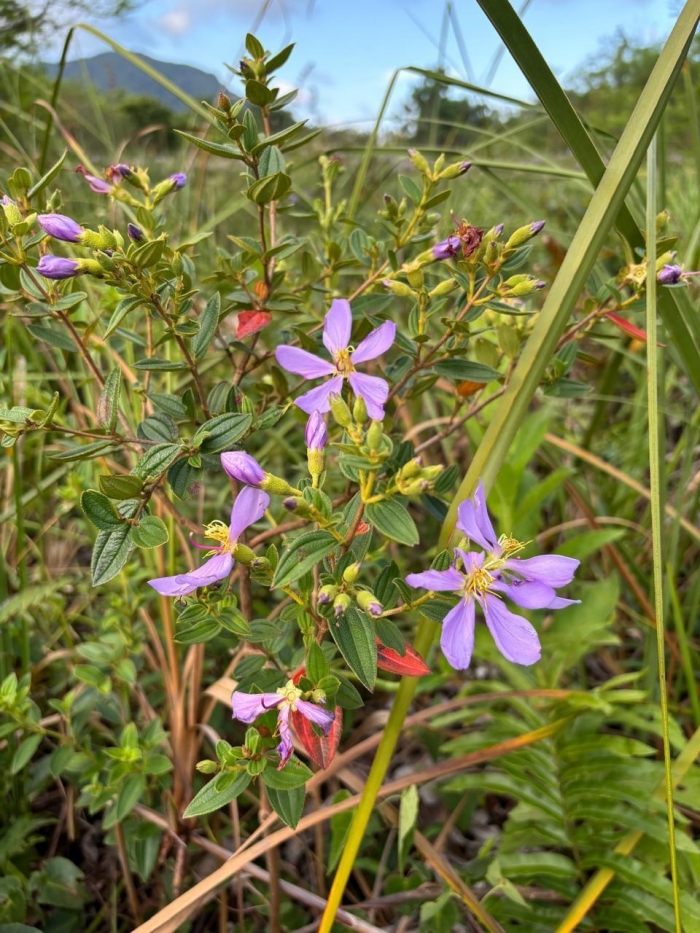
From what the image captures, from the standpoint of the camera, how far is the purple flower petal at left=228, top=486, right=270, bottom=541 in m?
0.68

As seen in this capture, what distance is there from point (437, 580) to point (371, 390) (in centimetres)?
23

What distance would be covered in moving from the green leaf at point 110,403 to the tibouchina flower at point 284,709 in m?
0.34

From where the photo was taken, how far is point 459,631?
0.65m

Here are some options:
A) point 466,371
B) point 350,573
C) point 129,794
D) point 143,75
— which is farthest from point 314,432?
point 143,75

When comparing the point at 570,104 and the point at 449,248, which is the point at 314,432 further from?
the point at 570,104

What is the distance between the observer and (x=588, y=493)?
5.47ft

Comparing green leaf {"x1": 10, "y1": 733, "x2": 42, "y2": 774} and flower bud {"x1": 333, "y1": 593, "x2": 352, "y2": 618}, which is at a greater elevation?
flower bud {"x1": 333, "y1": 593, "x2": 352, "y2": 618}

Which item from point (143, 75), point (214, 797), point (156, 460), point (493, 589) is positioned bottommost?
point (214, 797)

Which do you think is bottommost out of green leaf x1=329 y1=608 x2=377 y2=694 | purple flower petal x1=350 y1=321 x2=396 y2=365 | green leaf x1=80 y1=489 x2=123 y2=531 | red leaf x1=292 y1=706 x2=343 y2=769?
red leaf x1=292 y1=706 x2=343 y2=769

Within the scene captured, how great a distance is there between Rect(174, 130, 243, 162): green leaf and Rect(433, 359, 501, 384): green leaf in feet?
1.13

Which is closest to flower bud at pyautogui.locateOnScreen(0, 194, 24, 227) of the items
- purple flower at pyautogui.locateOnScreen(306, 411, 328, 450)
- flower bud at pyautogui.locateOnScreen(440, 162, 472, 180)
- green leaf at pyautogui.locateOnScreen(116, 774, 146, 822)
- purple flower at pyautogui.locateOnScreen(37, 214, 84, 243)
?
purple flower at pyautogui.locateOnScreen(37, 214, 84, 243)

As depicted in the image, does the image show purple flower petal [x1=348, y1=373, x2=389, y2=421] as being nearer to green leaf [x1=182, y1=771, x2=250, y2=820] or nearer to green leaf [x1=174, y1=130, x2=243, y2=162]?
green leaf [x1=174, y1=130, x2=243, y2=162]

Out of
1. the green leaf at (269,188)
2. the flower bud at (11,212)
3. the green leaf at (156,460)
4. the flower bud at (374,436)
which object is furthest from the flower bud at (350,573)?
the flower bud at (11,212)

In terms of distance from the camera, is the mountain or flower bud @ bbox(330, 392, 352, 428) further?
the mountain
